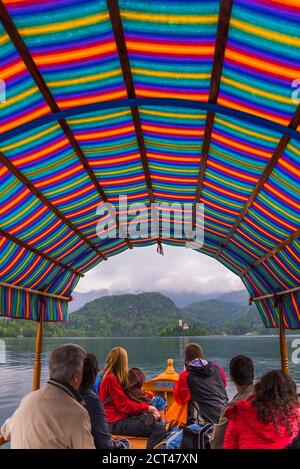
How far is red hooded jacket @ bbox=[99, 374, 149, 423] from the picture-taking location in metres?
3.96

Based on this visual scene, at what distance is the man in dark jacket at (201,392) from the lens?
12.1ft

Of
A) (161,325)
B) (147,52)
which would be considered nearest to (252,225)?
(147,52)

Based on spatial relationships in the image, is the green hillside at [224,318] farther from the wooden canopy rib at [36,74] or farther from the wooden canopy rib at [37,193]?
the wooden canopy rib at [36,74]

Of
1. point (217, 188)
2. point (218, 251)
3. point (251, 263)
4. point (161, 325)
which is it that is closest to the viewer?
point (217, 188)

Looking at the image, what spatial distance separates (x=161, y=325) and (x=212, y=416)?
124 metres

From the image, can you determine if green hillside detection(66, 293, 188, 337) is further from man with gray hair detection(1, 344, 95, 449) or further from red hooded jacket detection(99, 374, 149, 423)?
man with gray hair detection(1, 344, 95, 449)

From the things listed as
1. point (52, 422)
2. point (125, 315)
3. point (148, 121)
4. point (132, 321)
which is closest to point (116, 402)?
point (52, 422)

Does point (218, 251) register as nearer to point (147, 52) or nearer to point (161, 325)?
point (147, 52)

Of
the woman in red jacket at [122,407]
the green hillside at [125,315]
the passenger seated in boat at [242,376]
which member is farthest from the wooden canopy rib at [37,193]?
the green hillside at [125,315]

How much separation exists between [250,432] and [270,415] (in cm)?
19

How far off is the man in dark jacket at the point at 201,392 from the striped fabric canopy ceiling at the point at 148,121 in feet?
7.15

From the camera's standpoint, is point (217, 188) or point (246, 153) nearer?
point (246, 153)
